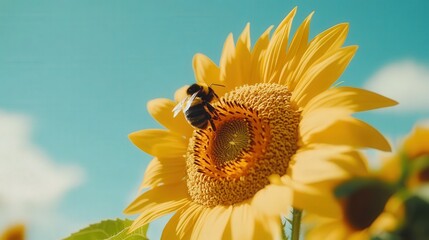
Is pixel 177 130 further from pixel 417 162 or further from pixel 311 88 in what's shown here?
pixel 417 162

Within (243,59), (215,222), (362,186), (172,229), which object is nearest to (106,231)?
(172,229)

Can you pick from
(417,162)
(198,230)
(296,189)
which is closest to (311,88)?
(296,189)

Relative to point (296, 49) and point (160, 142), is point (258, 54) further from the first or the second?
point (160, 142)

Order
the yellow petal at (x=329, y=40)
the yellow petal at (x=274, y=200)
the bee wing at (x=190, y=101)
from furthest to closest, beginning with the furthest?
the bee wing at (x=190, y=101), the yellow petal at (x=329, y=40), the yellow petal at (x=274, y=200)

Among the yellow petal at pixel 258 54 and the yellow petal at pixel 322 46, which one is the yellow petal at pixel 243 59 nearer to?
the yellow petal at pixel 258 54

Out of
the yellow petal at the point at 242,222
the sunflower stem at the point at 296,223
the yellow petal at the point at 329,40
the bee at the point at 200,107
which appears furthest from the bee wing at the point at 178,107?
the sunflower stem at the point at 296,223

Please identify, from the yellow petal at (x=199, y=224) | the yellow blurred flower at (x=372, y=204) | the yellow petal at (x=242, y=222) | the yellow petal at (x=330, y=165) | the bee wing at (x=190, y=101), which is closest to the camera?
the yellow blurred flower at (x=372, y=204)

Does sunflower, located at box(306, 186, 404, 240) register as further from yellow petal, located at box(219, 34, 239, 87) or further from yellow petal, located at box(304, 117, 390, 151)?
yellow petal, located at box(219, 34, 239, 87)
